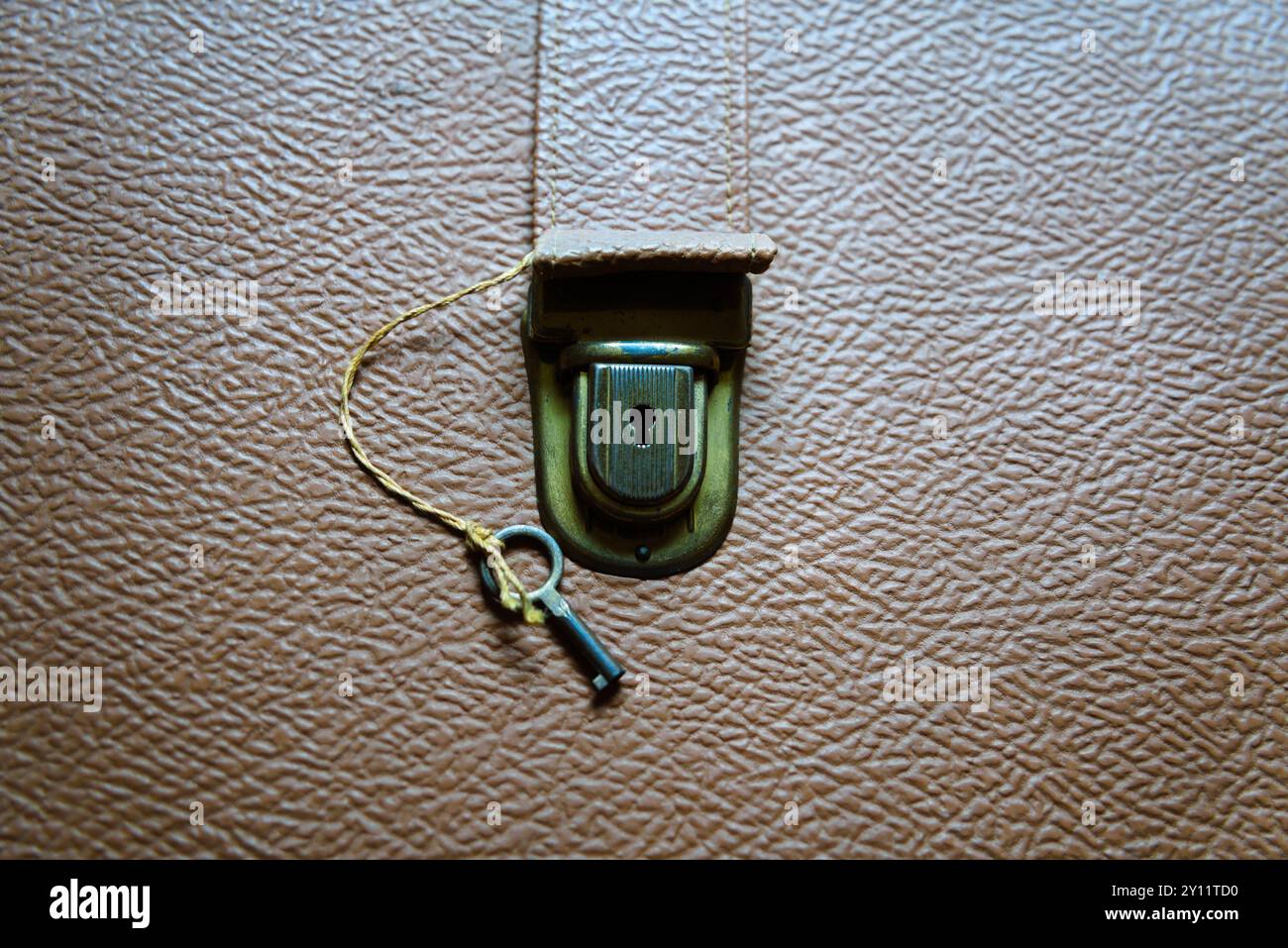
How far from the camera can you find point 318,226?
59 centimetres

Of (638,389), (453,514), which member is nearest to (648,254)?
(638,389)

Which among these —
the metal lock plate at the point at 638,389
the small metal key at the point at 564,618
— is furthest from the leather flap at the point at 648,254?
the small metal key at the point at 564,618

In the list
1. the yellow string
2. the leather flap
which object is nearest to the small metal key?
the yellow string

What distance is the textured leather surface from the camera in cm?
52

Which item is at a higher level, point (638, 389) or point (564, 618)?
point (638, 389)

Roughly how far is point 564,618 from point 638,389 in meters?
0.13

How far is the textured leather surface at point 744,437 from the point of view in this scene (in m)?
0.52

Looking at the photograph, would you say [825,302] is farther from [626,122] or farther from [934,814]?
[934,814]

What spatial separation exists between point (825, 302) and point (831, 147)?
10 centimetres

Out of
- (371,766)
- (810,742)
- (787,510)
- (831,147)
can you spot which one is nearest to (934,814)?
(810,742)

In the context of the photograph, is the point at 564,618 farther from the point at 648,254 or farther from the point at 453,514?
the point at 648,254

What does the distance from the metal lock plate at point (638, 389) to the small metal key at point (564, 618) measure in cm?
1

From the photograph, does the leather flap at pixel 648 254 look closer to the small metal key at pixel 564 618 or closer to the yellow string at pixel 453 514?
the yellow string at pixel 453 514

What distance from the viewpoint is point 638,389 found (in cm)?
54
